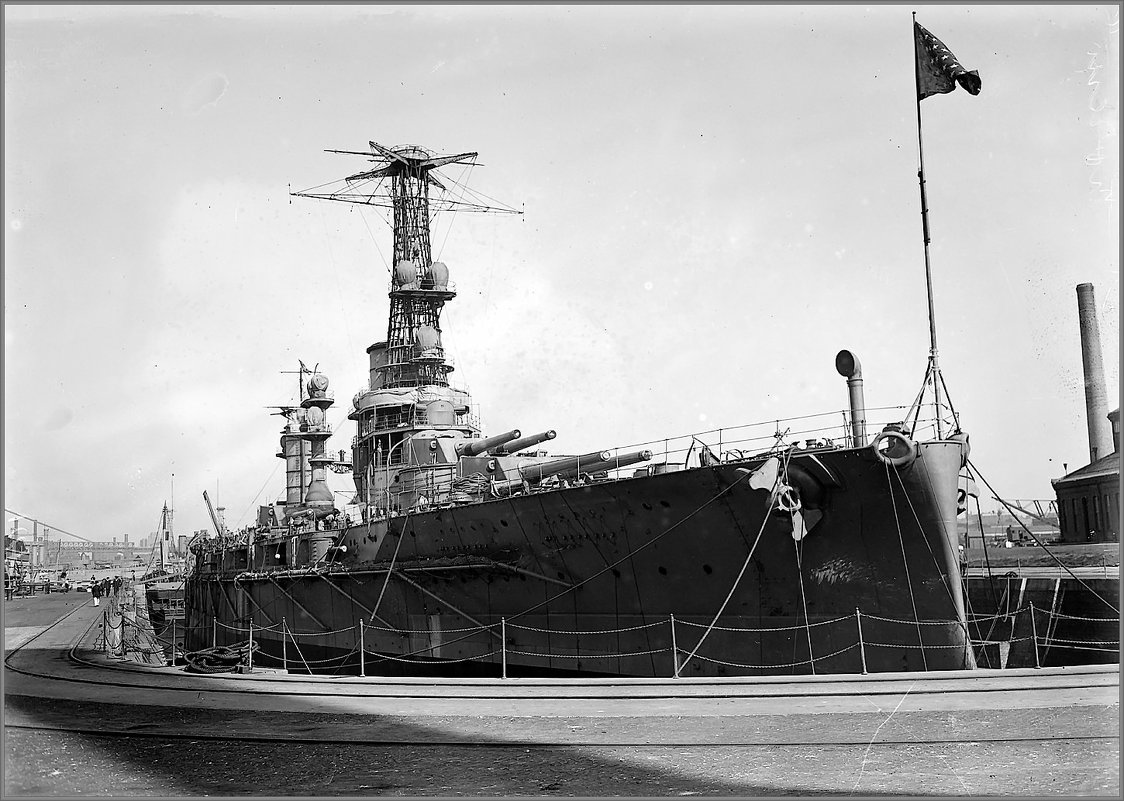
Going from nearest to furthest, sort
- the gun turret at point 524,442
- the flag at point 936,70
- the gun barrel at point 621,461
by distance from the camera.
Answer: the flag at point 936,70, the gun barrel at point 621,461, the gun turret at point 524,442

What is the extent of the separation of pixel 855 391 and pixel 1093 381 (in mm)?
18211

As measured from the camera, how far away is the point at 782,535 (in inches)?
543

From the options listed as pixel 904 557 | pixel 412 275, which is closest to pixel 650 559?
pixel 904 557

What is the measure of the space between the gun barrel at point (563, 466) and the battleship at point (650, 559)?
0.14 feet

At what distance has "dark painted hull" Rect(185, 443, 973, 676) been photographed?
1330 cm

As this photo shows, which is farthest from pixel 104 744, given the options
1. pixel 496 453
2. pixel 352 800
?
pixel 496 453

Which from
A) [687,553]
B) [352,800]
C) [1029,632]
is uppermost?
[687,553]

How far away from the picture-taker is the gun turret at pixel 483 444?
18.5 m

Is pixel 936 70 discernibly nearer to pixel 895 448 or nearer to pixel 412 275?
pixel 895 448

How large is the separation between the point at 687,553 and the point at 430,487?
308 inches

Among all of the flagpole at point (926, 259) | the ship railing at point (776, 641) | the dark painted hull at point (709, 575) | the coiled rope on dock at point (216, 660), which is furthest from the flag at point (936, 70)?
the coiled rope on dock at point (216, 660)

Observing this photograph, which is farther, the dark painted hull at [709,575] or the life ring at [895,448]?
the dark painted hull at [709,575]

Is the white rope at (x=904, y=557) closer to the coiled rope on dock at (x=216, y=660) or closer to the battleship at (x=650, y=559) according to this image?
the battleship at (x=650, y=559)

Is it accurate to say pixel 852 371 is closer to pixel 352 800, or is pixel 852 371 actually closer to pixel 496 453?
pixel 496 453
